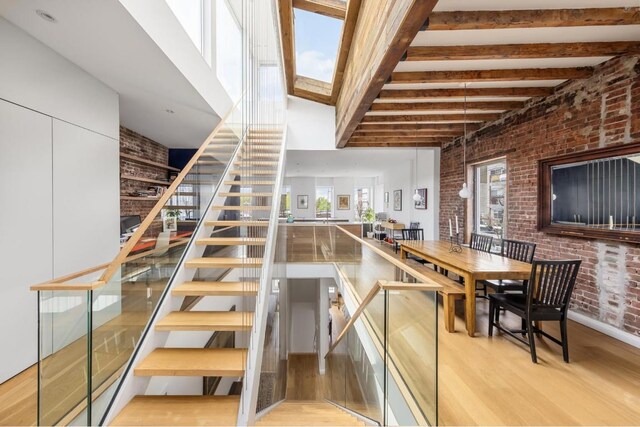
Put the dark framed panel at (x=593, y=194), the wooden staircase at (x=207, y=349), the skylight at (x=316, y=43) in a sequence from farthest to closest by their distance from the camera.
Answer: the skylight at (x=316, y=43) → the dark framed panel at (x=593, y=194) → the wooden staircase at (x=207, y=349)

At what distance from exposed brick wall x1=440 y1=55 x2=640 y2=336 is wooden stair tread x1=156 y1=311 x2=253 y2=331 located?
3.51 meters

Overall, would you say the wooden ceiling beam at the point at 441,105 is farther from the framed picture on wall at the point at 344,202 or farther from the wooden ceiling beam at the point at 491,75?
the framed picture on wall at the point at 344,202

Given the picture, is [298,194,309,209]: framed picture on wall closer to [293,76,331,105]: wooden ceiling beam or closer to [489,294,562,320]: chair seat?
Answer: [293,76,331,105]: wooden ceiling beam

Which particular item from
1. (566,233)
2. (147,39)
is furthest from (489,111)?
(147,39)

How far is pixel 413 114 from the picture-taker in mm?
4754

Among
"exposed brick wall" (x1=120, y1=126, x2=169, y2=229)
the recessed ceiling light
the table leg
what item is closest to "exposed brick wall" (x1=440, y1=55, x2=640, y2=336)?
the table leg

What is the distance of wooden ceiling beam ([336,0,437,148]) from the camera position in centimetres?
193

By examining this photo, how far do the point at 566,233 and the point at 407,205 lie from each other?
18.2 feet

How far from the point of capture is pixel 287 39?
4.82m

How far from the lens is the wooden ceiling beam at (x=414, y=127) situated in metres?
5.21

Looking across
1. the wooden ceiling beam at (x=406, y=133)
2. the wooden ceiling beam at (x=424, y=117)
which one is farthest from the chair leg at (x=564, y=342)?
the wooden ceiling beam at (x=406, y=133)

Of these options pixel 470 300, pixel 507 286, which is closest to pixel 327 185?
pixel 507 286

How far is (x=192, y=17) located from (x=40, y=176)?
110 inches

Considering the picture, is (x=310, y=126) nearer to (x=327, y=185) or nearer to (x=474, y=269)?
(x=474, y=269)
